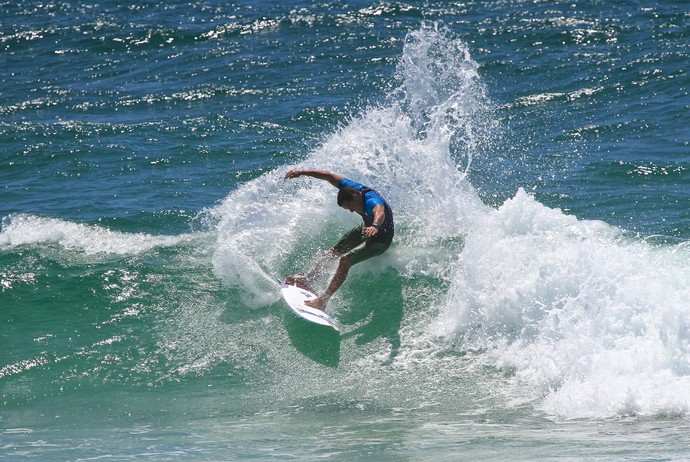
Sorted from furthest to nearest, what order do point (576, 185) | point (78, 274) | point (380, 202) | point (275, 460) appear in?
point (576, 185) < point (78, 274) < point (380, 202) < point (275, 460)

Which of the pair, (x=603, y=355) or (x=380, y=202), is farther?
(x=380, y=202)

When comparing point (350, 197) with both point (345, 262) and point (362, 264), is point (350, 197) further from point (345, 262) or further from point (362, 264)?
point (362, 264)

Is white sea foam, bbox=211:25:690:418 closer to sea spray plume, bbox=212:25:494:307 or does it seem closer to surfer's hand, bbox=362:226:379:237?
sea spray plume, bbox=212:25:494:307

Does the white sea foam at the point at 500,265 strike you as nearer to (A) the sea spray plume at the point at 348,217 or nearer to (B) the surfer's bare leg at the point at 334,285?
(A) the sea spray plume at the point at 348,217

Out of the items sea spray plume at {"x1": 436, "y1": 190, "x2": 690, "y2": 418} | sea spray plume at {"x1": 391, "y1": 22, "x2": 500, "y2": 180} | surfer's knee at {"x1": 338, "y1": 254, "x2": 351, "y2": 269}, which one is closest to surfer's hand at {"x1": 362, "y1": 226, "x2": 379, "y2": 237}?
surfer's knee at {"x1": 338, "y1": 254, "x2": 351, "y2": 269}

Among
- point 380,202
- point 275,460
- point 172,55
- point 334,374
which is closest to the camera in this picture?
point 275,460

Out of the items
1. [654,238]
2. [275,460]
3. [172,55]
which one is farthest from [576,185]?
[172,55]

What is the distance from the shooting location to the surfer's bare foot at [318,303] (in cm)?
980

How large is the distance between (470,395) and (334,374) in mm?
1412

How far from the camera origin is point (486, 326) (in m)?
9.52

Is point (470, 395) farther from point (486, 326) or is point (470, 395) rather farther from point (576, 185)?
point (576, 185)

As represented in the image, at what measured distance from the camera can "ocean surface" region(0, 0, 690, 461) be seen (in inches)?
314

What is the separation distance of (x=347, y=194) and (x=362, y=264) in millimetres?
1257

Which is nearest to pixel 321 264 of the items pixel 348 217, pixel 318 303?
pixel 318 303
